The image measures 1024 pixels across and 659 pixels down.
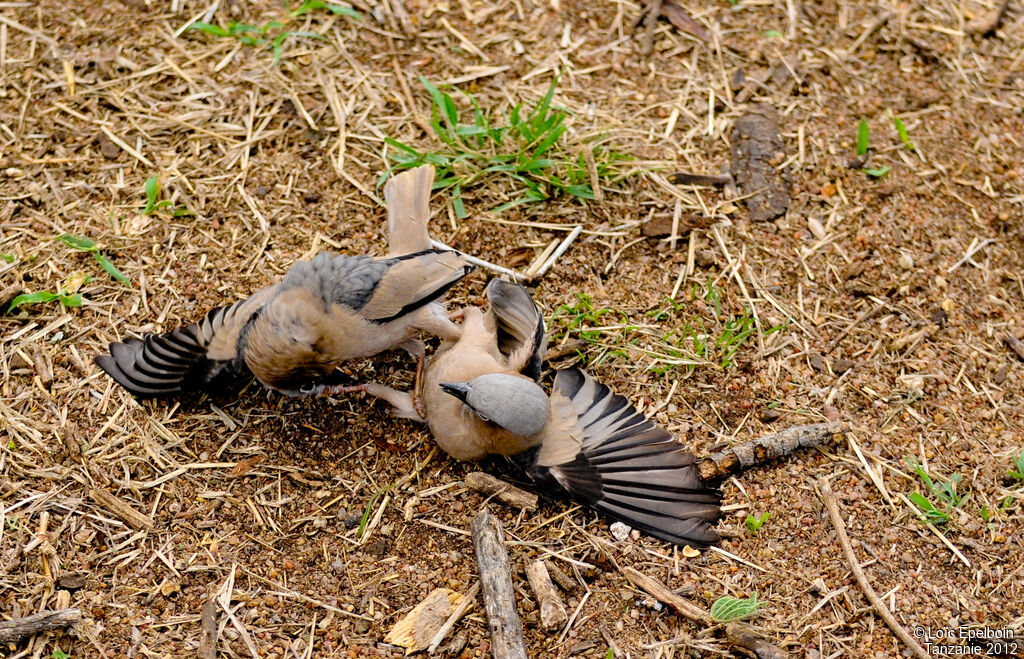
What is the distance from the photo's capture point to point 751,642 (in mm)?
4148

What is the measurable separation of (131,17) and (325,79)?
156cm

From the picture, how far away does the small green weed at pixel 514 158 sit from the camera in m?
5.77

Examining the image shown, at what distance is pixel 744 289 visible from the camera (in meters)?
5.54

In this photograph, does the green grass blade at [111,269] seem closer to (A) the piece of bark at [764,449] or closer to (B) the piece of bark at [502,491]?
(B) the piece of bark at [502,491]

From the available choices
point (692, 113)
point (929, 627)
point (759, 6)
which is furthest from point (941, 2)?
point (929, 627)

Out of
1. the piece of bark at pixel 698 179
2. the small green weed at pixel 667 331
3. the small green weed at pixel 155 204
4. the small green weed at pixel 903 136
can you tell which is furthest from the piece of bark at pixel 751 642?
the small green weed at pixel 155 204

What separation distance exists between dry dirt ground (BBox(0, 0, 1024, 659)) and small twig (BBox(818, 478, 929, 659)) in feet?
0.21

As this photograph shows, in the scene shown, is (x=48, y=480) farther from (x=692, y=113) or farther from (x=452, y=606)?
(x=692, y=113)

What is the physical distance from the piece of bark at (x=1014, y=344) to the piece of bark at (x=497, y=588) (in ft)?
10.7

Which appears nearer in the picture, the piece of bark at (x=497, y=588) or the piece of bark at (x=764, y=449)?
the piece of bark at (x=497, y=588)

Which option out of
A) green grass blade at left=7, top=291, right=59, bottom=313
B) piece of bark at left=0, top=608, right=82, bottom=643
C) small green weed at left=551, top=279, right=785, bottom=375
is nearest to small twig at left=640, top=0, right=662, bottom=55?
small green weed at left=551, top=279, right=785, bottom=375

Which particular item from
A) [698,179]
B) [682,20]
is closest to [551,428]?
[698,179]

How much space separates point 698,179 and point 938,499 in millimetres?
2486

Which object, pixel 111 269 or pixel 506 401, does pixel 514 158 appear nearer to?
pixel 506 401
